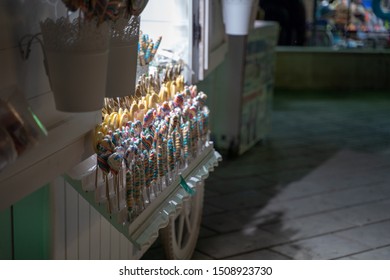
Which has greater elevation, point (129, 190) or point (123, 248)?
point (129, 190)

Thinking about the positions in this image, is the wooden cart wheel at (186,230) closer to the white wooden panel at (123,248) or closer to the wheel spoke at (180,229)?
the wheel spoke at (180,229)

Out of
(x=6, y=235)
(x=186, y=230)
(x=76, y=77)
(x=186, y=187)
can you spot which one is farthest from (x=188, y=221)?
(x=76, y=77)

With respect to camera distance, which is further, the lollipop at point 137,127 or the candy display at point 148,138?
the lollipop at point 137,127

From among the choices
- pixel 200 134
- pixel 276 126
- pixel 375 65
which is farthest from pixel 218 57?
pixel 375 65

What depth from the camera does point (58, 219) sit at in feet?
5.51

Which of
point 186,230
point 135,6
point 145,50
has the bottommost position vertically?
point 186,230

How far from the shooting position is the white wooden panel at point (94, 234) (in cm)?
194

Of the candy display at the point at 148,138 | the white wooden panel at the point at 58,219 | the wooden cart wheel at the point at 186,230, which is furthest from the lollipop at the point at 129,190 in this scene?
the wooden cart wheel at the point at 186,230

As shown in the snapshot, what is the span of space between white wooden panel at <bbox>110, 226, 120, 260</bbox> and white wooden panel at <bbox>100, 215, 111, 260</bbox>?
0.09 feet

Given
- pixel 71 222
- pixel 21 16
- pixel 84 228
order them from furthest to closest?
1. pixel 84 228
2. pixel 71 222
3. pixel 21 16

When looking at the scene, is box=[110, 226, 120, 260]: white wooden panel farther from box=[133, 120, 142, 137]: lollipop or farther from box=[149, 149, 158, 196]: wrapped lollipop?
box=[133, 120, 142, 137]: lollipop

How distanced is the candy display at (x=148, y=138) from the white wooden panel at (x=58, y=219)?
0.12 meters

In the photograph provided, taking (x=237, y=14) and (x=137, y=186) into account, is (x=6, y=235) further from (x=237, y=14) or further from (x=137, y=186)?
(x=237, y=14)

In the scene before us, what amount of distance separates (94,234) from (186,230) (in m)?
1.14
